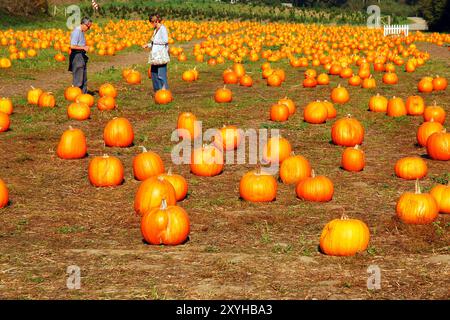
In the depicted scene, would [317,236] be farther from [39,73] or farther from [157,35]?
[39,73]

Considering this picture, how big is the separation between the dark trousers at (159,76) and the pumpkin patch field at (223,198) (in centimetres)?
43

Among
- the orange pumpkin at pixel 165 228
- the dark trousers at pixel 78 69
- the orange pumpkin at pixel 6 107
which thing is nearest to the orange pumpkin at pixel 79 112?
the orange pumpkin at pixel 6 107

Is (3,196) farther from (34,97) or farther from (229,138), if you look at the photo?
(34,97)

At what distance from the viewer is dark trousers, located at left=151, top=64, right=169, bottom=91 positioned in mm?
19516

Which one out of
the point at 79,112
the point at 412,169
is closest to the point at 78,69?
the point at 79,112

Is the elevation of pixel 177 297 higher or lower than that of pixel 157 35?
lower

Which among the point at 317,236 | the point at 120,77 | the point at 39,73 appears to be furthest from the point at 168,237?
the point at 39,73

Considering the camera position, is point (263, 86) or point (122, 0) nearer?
point (263, 86)

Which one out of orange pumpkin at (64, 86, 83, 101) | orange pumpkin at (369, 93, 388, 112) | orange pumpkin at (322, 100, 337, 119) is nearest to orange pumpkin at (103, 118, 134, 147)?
orange pumpkin at (322, 100, 337, 119)

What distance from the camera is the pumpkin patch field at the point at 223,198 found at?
274 inches

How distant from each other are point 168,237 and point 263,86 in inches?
620

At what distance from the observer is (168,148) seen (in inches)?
540

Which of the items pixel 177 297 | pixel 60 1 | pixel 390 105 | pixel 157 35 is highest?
pixel 60 1

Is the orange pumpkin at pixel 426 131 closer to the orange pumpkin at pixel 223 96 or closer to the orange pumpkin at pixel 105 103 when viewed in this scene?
the orange pumpkin at pixel 223 96
